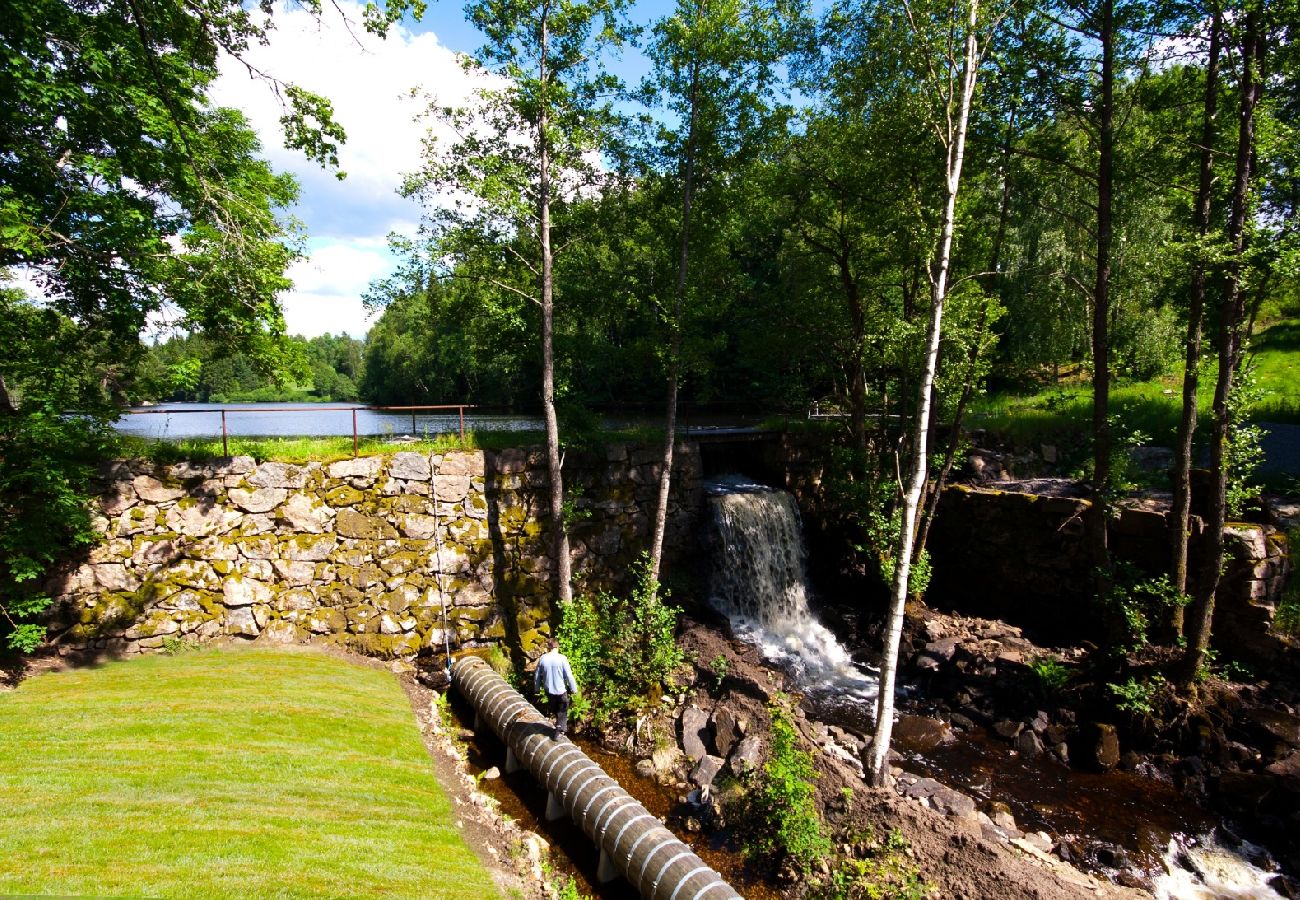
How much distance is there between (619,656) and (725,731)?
7.62 ft

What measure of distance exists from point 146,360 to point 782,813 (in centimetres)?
1232

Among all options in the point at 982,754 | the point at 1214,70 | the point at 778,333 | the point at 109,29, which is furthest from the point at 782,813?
the point at 109,29

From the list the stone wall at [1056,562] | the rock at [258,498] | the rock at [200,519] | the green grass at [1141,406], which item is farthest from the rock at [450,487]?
the green grass at [1141,406]

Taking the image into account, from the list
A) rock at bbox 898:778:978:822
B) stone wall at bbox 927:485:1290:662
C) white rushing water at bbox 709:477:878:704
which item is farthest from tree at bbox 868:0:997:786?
stone wall at bbox 927:485:1290:662

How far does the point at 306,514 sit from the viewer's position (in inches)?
445

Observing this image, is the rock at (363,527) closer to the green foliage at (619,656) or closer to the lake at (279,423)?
the lake at (279,423)

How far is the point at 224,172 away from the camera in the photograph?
10.2 metres

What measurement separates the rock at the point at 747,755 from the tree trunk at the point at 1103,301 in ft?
23.8

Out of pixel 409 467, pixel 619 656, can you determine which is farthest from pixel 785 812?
pixel 409 467

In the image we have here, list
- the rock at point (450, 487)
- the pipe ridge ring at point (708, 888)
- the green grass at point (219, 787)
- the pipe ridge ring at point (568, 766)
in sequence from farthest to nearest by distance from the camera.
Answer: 1. the rock at point (450, 487)
2. the pipe ridge ring at point (568, 766)
3. the pipe ridge ring at point (708, 888)
4. the green grass at point (219, 787)

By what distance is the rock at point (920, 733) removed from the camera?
1090cm

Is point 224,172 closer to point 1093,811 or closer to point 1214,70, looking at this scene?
point 1214,70

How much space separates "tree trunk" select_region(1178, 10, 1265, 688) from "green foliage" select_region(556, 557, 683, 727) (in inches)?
345

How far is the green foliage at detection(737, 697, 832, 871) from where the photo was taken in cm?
746
